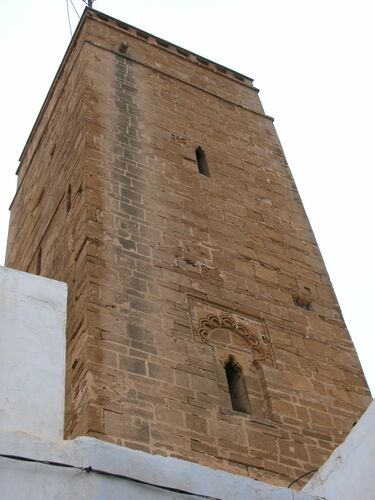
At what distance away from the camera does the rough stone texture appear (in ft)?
22.9

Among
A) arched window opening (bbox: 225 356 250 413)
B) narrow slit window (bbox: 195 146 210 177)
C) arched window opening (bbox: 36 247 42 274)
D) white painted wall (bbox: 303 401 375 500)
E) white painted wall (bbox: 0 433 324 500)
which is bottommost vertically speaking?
white painted wall (bbox: 0 433 324 500)

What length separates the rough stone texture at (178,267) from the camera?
6.98m

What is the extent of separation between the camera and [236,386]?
775cm

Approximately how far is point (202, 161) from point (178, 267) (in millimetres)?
2613

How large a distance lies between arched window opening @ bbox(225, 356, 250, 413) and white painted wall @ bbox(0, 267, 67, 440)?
11.7 feet

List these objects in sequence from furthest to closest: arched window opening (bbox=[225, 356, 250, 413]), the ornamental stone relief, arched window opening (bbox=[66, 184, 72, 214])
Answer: arched window opening (bbox=[66, 184, 72, 214]) < the ornamental stone relief < arched window opening (bbox=[225, 356, 250, 413])

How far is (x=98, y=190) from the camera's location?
29.1ft

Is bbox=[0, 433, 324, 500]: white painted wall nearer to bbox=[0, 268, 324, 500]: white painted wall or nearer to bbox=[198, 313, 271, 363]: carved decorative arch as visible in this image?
bbox=[0, 268, 324, 500]: white painted wall

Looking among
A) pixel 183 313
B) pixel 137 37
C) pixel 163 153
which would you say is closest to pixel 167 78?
pixel 137 37

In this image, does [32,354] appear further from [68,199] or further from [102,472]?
[68,199]

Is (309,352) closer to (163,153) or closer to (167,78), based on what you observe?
(163,153)

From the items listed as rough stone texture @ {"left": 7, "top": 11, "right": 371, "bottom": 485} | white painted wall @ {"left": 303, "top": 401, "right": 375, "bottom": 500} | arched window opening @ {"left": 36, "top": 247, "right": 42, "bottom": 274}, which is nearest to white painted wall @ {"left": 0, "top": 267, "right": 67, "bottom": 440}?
white painted wall @ {"left": 303, "top": 401, "right": 375, "bottom": 500}

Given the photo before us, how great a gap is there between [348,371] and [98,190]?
315 centimetres

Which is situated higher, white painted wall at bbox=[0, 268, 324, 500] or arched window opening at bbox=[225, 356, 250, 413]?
arched window opening at bbox=[225, 356, 250, 413]
